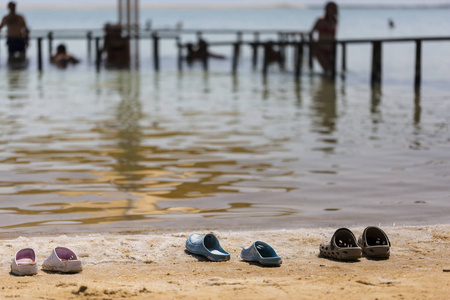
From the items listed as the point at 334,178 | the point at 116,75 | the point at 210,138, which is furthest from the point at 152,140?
the point at 116,75

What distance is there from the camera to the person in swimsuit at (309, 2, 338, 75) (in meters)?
17.6

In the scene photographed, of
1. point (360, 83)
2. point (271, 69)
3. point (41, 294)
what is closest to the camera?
point (41, 294)

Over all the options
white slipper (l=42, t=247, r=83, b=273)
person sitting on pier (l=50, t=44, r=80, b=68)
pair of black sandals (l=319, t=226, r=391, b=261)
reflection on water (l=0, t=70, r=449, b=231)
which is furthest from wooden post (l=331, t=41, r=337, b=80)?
white slipper (l=42, t=247, r=83, b=273)

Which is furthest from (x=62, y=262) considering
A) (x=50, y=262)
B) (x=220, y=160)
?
(x=220, y=160)

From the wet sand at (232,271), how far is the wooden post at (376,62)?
1164 cm

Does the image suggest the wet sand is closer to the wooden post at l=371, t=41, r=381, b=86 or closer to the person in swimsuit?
the wooden post at l=371, t=41, r=381, b=86

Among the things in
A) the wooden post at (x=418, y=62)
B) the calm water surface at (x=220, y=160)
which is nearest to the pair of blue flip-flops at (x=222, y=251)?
the calm water surface at (x=220, y=160)

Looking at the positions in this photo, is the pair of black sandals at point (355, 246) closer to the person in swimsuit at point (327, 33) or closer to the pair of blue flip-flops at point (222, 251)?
the pair of blue flip-flops at point (222, 251)

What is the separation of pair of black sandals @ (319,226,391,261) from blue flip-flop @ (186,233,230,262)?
54 centimetres

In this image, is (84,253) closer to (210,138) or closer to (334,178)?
(334,178)

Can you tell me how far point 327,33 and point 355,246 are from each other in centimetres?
1421

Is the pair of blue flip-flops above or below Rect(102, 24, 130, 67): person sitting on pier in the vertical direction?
below

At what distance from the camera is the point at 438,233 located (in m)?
4.85

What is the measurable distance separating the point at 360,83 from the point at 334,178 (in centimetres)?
1163
